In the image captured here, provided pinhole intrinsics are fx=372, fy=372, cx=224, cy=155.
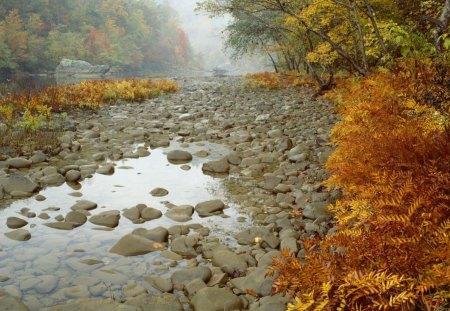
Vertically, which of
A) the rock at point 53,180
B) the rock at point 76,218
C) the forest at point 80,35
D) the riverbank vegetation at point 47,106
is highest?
the forest at point 80,35

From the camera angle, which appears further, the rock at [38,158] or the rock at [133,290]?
the rock at [38,158]

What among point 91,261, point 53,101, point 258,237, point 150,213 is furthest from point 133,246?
point 53,101

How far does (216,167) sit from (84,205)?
2.53 m

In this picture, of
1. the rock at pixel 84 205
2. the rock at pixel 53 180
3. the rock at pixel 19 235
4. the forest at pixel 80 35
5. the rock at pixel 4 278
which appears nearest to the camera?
the rock at pixel 4 278

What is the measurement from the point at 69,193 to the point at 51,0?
228 ft

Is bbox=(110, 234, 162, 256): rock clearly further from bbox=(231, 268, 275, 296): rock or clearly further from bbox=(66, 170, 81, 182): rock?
bbox=(66, 170, 81, 182): rock

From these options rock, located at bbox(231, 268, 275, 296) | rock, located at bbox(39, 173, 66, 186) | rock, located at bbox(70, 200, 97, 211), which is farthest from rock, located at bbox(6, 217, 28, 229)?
rock, located at bbox(231, 268, 275, 296)

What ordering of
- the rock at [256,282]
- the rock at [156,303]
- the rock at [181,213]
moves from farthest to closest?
the rock at [181,213] → the rock at [256,282] → the rock at [156,303]

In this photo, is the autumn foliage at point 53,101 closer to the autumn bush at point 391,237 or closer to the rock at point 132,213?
the rock at point 132,213

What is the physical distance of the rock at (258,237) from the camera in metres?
4.12

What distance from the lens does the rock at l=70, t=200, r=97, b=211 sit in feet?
16.7

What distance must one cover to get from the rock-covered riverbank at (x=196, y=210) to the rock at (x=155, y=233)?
12mm

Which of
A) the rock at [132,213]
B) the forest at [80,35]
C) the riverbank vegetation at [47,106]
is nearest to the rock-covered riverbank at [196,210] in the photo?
the rock at [132,213]

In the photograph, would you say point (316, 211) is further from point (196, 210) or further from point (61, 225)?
point (61, 225)
